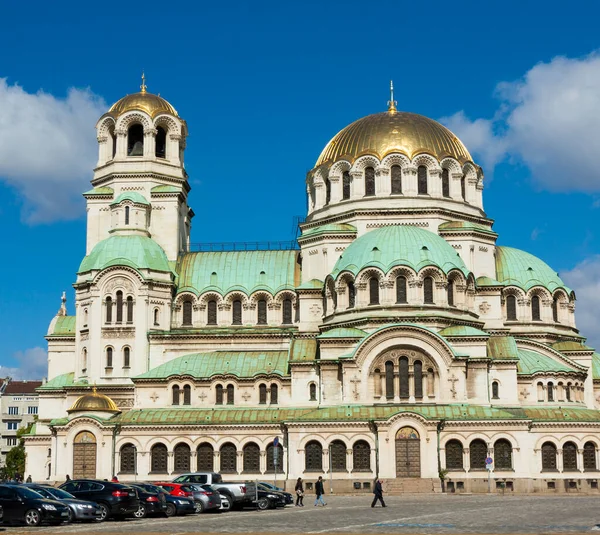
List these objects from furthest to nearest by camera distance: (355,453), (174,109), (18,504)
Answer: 1. (174,109)
2. (355,453)
3. (18,504)

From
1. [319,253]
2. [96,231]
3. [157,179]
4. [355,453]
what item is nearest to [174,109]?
[157,179]

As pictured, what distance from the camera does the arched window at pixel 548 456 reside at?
65.8m

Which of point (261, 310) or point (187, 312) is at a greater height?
point (261, 310)

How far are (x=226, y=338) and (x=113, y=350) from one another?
822 centimetres

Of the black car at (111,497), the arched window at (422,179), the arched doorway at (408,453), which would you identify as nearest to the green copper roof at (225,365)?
the arched doorway at (408,453)

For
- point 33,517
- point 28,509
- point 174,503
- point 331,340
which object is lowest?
point 33,517

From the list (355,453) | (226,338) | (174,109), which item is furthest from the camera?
(174,109)

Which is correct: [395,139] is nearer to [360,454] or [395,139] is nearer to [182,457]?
[360,454]

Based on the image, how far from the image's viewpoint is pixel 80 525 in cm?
3644

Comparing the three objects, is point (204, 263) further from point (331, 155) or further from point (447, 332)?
point (447, 332)

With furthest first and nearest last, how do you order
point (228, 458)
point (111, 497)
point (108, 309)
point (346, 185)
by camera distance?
point (346, 185), point (108, 309), point (228, 458), point (111, 497)

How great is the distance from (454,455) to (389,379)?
6.31 metres

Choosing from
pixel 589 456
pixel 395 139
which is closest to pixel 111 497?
pixel 589 456

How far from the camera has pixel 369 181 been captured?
3059 inches
